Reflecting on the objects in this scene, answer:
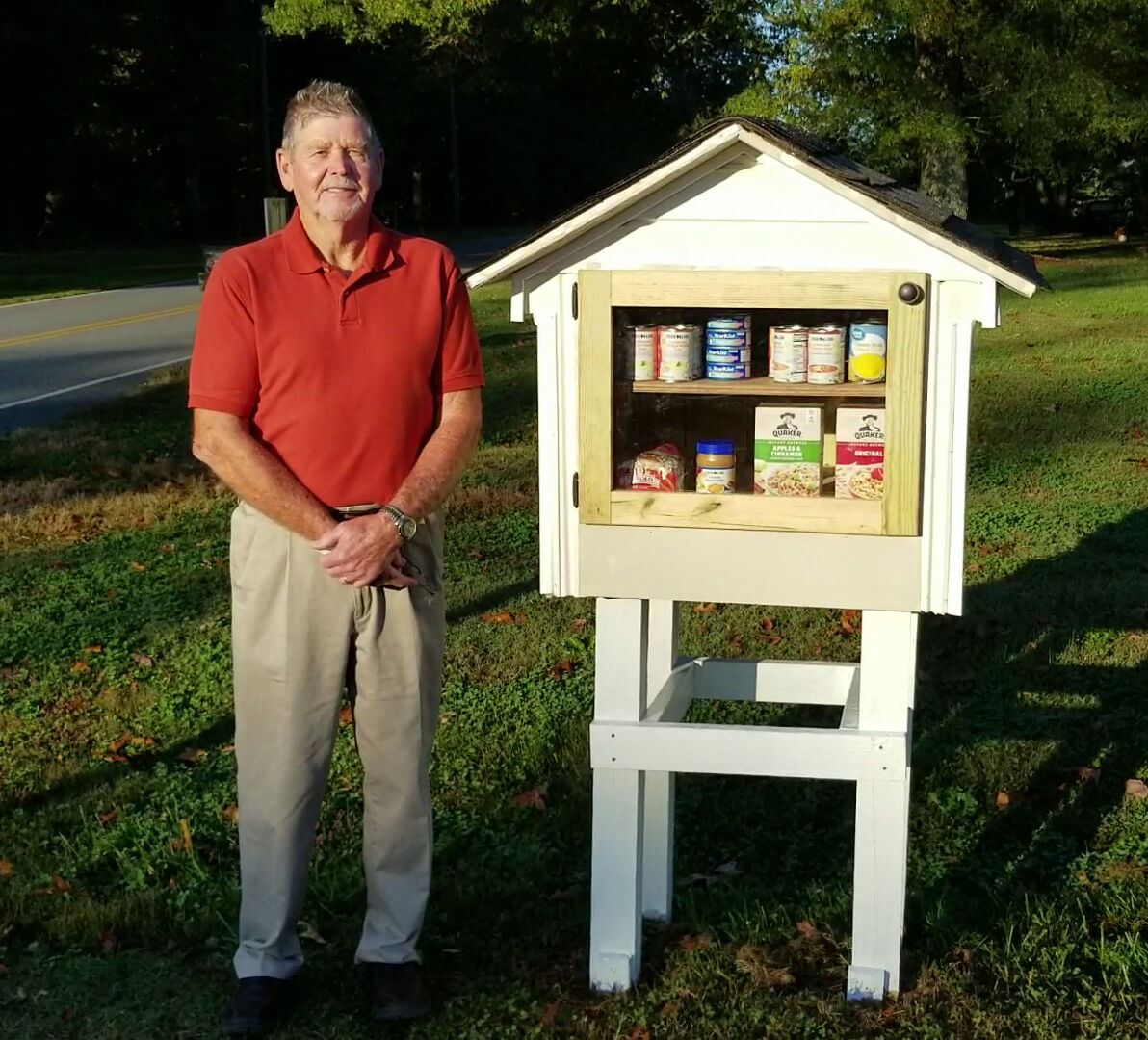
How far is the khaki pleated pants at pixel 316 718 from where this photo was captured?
3516 millimetres

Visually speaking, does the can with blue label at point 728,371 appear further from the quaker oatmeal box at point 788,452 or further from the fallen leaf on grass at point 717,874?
the fallen leaf on grass at point 717,874

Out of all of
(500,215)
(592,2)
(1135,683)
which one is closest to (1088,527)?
(1135,683)

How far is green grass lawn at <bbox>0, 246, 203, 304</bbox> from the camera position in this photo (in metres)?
27.3

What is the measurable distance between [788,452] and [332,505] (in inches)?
43.1

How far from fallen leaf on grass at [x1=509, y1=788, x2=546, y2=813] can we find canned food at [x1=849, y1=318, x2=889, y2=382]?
198 centimetres

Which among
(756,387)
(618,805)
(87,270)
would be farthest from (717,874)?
(87,270)

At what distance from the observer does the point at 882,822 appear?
12.1 feet

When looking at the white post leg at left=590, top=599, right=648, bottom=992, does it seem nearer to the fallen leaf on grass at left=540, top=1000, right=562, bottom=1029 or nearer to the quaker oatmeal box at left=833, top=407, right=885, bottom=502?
Result: the fallen leaf on grass at left=540, top=1000, right=562, bottom=1029

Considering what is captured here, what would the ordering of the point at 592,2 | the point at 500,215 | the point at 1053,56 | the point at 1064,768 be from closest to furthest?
1. the point at 1064,768
2. the point at 1053,56
3. the point at 592,2
4. the point at 500,215

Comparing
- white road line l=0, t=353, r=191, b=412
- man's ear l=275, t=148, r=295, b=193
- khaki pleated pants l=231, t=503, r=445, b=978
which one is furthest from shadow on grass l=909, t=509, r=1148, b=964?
white road line l=0, t=353, r=191, b=412

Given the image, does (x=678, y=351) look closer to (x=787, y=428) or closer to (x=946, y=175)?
(x=787, y=428)

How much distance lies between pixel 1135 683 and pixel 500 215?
60442 mm

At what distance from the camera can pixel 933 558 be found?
357 centimetres

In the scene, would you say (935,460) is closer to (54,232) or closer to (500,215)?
(54,232)
